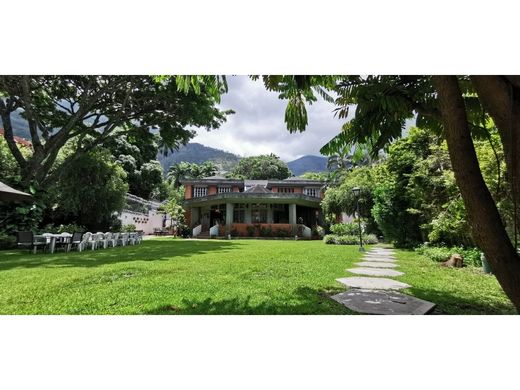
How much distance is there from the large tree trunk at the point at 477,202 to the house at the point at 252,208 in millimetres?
21541

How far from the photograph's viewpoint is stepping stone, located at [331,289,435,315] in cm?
359

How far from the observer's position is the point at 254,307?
3639 mm

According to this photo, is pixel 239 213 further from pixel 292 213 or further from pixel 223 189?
pixel 223 189

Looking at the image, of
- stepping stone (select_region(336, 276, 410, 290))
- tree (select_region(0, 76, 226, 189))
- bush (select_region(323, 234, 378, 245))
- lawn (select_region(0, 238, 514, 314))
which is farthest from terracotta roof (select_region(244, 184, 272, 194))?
stepping stone (select_region(336, 276, 410, 290))

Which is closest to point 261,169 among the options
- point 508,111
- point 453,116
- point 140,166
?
point 140,166

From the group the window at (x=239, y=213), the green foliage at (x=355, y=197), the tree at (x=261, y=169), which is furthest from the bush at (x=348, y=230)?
the tree at (x=261, y=169)

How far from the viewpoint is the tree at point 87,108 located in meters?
12.8

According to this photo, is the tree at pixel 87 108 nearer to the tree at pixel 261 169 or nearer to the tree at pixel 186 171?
the tree at pixel 261 169

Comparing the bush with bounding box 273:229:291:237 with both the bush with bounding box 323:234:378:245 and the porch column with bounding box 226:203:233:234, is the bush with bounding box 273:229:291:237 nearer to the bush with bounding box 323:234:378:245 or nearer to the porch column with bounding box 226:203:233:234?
the porch column with bounding box 226:203:233:234

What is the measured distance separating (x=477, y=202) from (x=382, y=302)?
2.07 metres

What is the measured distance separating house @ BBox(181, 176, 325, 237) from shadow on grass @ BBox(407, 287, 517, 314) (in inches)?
764
